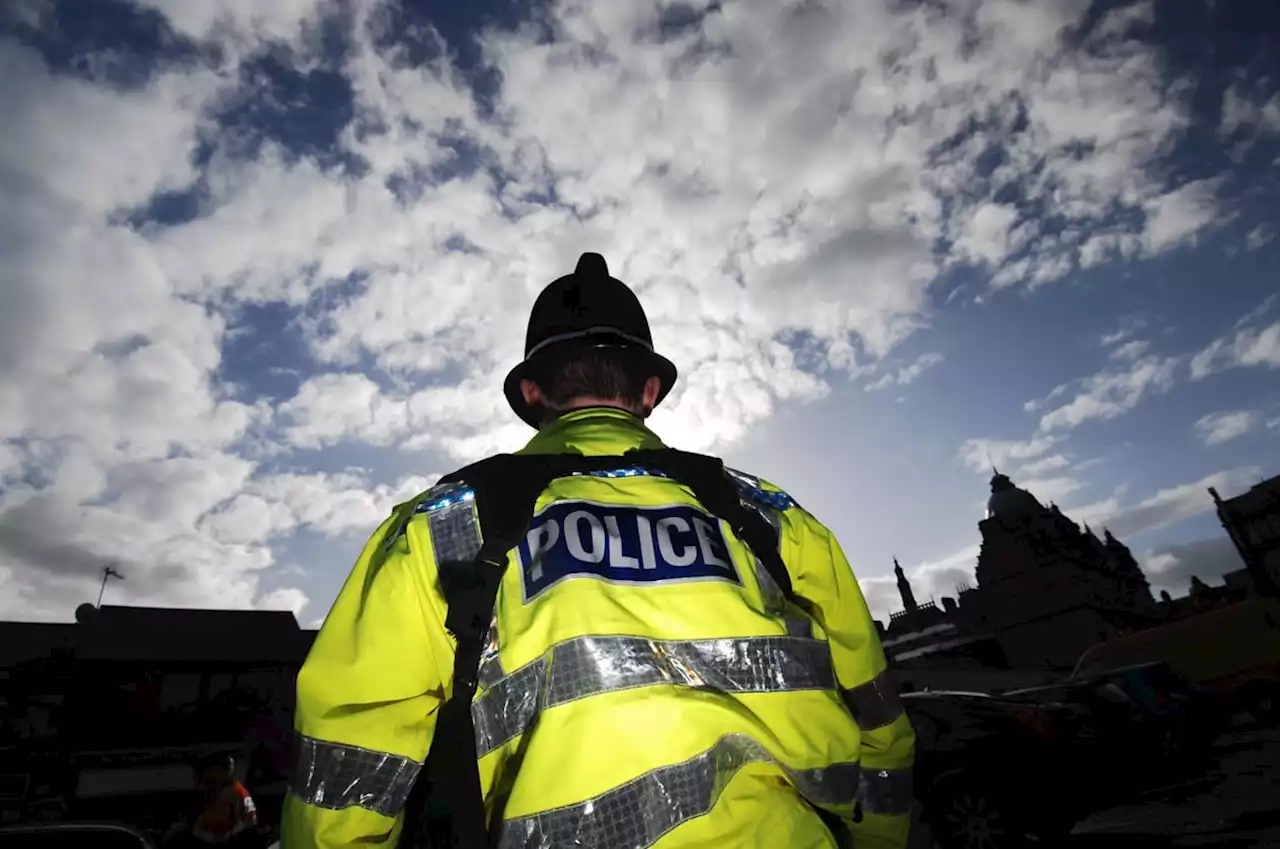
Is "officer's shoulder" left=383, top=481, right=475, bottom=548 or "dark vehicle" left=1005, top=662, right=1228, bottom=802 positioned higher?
"officer's shoulder" left=383, top=481, right=475, bottom=548

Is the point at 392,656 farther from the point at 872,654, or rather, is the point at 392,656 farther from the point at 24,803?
the point at 24,803

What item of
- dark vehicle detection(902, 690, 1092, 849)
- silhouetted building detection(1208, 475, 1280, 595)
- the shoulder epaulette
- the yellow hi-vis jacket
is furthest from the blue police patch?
silhouetted building detection(1208, 475, 1280, 595)

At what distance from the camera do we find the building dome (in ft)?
163

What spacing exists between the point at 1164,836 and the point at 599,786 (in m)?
6.57

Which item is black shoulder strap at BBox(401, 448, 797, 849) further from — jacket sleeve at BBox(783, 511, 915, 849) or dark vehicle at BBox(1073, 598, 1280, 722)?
dark vehicle at BBox(1073, 598, 1280, 722)

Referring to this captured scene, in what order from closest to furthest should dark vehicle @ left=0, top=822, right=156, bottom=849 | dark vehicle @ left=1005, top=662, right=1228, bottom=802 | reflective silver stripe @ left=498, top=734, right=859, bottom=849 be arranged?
1. reflective silver stripe @ left=498, top=734, right=859, bottom=849
2. dark vehicle @ left=0, top=822, right=156, bottom=849
3. dark vehicle @ left=1005, top=662, right=1228, bottom=802

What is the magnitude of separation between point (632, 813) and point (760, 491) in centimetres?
100

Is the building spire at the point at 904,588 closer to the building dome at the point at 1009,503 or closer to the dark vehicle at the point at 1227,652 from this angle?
the building dome at the point at 1009,503

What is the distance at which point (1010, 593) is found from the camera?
137ft

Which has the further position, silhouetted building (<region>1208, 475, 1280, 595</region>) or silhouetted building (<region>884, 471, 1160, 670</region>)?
silhouetted building (<region>1208, 475, 1280, 595</region>)

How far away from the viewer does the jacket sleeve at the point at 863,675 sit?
1666 mm

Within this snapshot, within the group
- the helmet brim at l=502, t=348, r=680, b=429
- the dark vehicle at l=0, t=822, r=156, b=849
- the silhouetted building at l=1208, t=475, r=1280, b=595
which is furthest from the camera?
the silhouetted building at l=1208, t=475, r=1280, b=595

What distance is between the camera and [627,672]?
1.16 metres

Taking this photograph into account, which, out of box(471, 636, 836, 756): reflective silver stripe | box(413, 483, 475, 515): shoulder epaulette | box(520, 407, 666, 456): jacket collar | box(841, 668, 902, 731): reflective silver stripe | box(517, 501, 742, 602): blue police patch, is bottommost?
box(841, 668, 902, 731): reflective silver stripe
